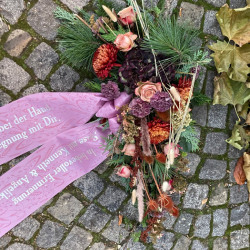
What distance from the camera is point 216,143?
189 centimetres

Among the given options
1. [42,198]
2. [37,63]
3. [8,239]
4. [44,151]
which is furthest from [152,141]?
[8,239]

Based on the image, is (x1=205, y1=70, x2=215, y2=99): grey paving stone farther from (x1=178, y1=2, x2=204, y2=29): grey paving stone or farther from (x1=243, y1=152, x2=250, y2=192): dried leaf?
(x1=243, y1=152, x2=250, y2=192): dried leaf

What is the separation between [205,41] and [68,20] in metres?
1.07

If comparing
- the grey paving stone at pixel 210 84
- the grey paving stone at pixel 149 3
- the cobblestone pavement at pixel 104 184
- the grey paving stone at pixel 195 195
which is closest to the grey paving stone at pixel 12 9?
the cobblestone pavement at pixel 104 184

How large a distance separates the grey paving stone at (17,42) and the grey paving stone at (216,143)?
1652 millimetres

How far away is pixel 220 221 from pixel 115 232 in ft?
3.32

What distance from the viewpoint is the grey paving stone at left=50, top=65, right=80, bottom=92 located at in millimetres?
1631

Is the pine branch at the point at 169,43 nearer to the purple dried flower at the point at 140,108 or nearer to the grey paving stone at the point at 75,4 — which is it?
the purple dried flower at the point at 140,108

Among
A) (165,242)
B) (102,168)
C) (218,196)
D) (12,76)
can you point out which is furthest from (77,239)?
(12,76)

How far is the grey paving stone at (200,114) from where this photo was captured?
5.93ft

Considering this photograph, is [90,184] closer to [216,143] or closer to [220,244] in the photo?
[216,143]

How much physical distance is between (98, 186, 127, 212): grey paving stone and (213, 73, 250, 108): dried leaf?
1.11 m

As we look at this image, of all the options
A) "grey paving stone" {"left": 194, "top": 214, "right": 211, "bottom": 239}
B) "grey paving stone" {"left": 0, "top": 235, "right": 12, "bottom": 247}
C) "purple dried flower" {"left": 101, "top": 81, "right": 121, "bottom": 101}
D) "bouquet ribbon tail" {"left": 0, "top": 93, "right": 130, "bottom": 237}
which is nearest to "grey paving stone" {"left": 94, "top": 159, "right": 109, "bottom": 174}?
"bouquet ribbon tail" {"left": 0, "top": 93, "right": 130, "bottom": 237}

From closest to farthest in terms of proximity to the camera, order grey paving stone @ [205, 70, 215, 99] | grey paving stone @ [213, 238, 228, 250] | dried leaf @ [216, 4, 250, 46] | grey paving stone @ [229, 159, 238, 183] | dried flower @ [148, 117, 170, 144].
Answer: dried flower @ [148, 117, 170, 144] → dried leaf @ [216, 4, 250, 46] → grey paving stone @ [205, 70, 215, 99] → grey paving stone @ [229, 159, 238, 183] → grey paving stone @ [213, 238, 228, 250]
